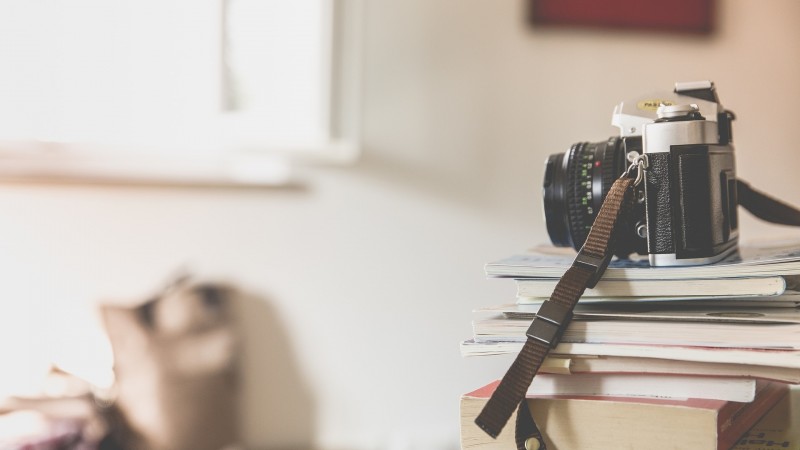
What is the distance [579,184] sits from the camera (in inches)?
25.7

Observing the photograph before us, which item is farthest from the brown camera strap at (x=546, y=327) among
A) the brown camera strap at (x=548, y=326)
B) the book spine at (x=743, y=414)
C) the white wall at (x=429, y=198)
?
the white wall at (x=429, y=198)

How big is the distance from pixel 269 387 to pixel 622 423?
2.97 feet

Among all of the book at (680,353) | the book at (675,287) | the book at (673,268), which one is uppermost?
the book at (673,268)

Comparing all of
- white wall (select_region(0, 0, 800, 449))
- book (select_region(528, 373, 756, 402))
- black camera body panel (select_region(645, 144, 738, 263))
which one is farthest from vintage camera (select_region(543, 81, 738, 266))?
white wall (select_region(0, 0, 800, 449))

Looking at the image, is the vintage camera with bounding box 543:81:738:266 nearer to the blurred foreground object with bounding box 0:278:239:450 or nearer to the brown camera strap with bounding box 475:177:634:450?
the brown camera strap with bounding box 475:177:634:450

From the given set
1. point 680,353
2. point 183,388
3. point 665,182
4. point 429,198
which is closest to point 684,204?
point 665,182

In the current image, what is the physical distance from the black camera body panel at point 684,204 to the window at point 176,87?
0.79 m

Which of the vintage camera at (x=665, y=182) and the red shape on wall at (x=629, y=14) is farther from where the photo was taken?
the red shape on wall at (x=629, y=14)

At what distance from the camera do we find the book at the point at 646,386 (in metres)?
0.53

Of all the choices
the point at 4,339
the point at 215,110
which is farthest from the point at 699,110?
the point at 4,339

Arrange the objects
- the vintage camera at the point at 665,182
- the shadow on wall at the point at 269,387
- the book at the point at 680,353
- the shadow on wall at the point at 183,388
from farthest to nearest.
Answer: the shadow on wall at the point at 269,387, the shadow on wall at the point at 183,388, the vintage camera at the point at 665,182, the book at the point at 680,353

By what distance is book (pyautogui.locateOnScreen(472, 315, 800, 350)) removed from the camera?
0.52 m

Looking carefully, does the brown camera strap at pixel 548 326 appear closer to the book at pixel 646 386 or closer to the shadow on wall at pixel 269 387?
the book at pixel 646 386

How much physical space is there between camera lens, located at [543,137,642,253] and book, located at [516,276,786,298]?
0.23ft
